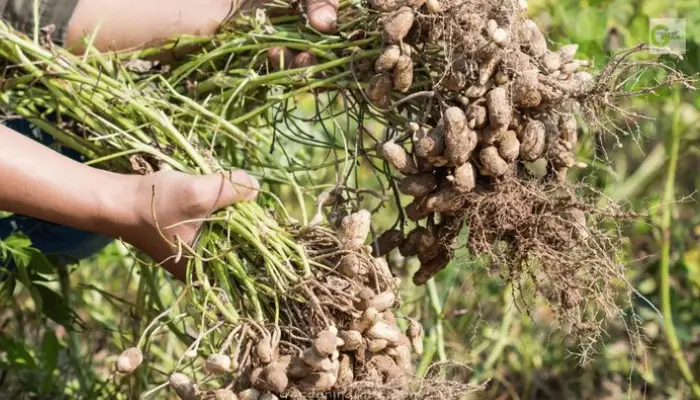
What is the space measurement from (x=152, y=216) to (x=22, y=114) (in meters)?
0.40

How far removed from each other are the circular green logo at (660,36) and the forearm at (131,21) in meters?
0.81

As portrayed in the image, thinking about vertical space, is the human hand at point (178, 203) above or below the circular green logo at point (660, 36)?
above

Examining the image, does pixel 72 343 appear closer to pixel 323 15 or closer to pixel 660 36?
pixel 323 15

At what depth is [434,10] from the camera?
48.7 inches

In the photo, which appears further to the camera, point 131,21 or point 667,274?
point 667,274

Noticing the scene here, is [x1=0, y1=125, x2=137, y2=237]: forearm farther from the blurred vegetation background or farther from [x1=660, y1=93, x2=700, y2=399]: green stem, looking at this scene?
[x1=660, y1=93, x2=700, y2=399]: green stem

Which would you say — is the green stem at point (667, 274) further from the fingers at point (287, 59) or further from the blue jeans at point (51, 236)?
the blue jeans at point (51, 236)

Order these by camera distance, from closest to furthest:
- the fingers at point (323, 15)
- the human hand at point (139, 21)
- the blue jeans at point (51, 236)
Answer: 1. the fingers at point (323, 15)
2. the human hand at point (139, 21)
3. the blue jeans at point (51, 236)

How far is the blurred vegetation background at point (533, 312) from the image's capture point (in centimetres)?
180

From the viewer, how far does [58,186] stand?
1.28 meters

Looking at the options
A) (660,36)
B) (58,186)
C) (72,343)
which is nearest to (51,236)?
(72,343)

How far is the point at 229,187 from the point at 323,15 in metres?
0.28

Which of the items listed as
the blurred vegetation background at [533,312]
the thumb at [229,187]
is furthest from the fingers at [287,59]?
the blurred vegetation background at [533,312]

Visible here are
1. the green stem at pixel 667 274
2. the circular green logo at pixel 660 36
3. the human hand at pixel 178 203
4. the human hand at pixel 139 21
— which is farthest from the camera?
the green stem at pixel 667 274
